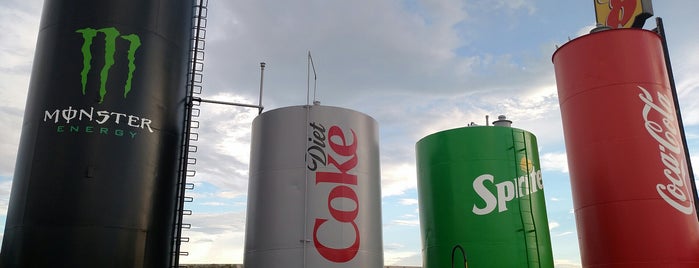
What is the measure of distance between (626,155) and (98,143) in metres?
11.1

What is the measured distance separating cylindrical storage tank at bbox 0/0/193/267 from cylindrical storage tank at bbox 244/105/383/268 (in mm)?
2061

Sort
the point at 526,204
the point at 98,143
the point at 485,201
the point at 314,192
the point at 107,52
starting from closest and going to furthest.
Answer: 1. the point at 98,143
2. the point at 107,52
3. the point at 314,192
4. the point at 485,201
5. the point at 526,204

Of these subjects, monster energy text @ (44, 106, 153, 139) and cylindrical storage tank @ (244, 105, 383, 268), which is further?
cylindrical storage tank @ (244, 105, 383, 268)

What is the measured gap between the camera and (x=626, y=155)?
13156mm

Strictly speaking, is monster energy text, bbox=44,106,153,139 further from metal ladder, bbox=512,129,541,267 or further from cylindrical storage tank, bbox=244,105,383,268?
metal ladder, bbox=512,129,541,267

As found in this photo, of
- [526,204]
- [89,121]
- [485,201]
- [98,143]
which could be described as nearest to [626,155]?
[526,204]

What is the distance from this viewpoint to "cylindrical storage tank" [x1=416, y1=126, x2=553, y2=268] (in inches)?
577

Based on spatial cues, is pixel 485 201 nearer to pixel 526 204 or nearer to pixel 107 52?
pixel 526 204

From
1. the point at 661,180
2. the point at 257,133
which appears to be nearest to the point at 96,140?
the point at 257,133

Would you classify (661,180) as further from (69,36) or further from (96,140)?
(69,36)

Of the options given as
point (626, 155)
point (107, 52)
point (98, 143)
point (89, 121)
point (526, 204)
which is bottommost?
point (526, 204)

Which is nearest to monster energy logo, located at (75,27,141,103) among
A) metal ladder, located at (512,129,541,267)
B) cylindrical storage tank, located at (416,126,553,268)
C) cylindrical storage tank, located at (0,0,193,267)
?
cylindrical storage tank, located at (0,0,193,267)

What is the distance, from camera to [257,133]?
47.1 feet

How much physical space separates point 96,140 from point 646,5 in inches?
525
